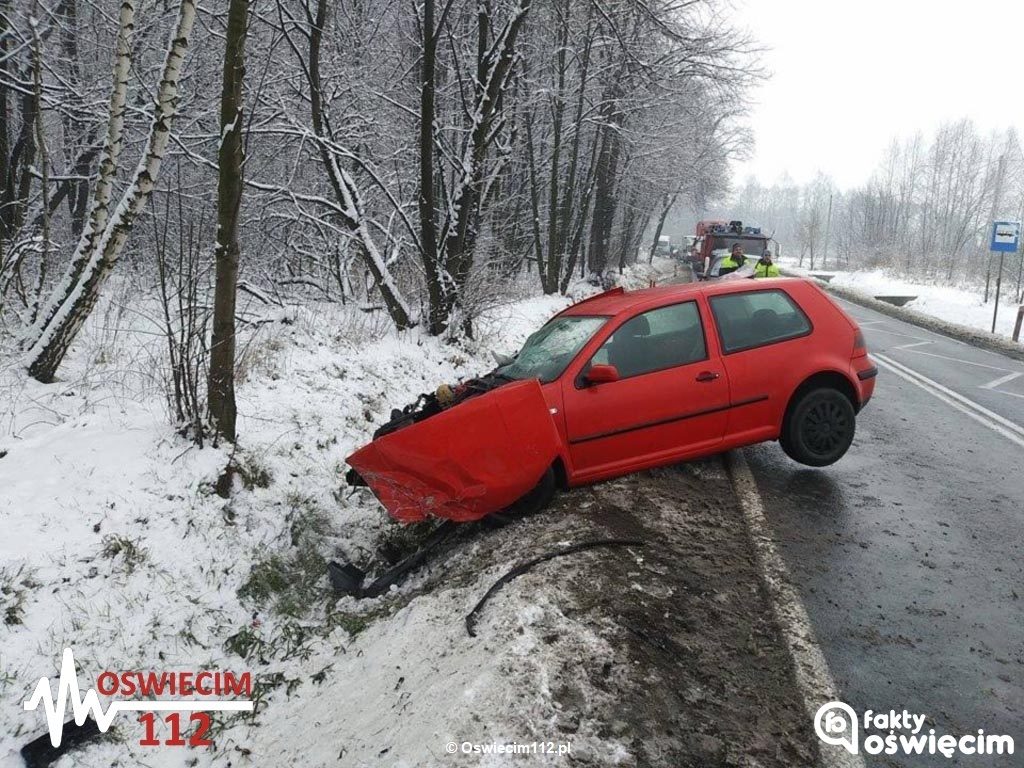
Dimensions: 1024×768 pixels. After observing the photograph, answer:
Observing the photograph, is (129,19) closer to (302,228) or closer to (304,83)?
(304,83)

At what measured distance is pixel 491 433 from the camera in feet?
13.8

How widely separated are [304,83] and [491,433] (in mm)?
8871

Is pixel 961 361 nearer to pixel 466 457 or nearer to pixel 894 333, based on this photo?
pixel 894 333

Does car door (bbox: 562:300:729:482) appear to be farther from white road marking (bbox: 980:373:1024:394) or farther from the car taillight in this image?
white road marking (bbox: 980:373:1024:394)

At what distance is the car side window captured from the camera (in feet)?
16.6

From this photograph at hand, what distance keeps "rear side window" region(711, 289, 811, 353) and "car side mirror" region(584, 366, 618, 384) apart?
3.81 ft

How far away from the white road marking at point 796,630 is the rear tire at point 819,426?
0.81 metres

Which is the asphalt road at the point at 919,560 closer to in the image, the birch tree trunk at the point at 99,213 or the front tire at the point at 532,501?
the front tire at the point at 532,501

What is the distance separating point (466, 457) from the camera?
418cm

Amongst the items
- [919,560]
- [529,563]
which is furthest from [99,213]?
[919,560]

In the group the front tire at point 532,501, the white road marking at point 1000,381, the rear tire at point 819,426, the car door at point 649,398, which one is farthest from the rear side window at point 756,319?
the white road marking at point 1000,381

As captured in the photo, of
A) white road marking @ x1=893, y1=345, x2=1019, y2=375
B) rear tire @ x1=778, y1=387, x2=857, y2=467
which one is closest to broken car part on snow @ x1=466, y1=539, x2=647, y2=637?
rear tire @ x1=778, y1=387, x2=857, y2=467

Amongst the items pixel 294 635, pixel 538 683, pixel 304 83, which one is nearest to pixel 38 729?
pixel 294 635

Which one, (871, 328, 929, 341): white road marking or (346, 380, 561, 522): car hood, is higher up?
(346, 380, 561, 522): car hood
